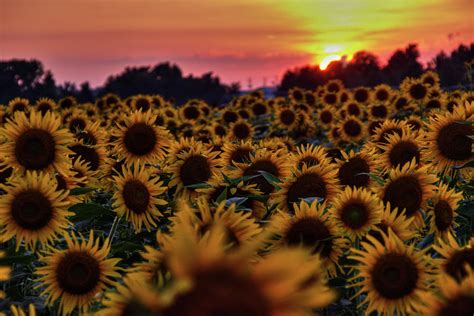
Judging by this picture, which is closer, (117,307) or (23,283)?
(117,307)

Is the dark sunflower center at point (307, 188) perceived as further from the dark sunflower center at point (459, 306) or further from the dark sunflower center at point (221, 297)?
the dark sunflower center at point (221, 297)

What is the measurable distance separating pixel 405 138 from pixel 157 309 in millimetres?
4881

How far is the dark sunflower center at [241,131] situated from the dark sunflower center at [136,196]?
722 cm

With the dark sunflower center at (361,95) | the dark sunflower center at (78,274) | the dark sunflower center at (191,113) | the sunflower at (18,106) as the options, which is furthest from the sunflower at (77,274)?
the dark sunflower center at (361,95)

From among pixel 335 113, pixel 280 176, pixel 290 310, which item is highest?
pixel 335 113

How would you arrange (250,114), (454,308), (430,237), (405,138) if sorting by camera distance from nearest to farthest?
(454,308), (430,237), (405,138), (250,114)

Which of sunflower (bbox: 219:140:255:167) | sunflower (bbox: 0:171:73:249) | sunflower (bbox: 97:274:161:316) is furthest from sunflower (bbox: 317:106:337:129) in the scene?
sunflower (bbox: 97:274:161:316)

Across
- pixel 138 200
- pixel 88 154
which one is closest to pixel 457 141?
pixel 138 200

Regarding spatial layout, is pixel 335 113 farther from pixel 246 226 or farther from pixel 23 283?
pixel 246 226

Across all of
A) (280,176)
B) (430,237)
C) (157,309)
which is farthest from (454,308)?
(280,176)

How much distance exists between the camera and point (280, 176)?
219 inches

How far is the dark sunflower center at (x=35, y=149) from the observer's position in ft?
15.2

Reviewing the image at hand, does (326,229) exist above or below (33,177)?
below

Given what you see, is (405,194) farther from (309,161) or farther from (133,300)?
(133,300)
